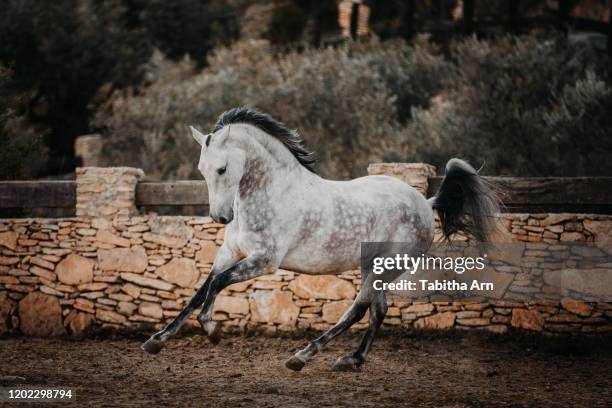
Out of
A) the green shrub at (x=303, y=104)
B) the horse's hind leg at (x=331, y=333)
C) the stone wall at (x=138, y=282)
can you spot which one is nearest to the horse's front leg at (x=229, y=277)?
the horse's hind leg at (x=331, y=333)

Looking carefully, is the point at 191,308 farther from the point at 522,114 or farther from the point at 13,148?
the point at 522,114

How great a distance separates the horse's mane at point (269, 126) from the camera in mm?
5727

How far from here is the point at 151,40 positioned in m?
25.7

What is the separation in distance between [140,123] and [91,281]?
10045mm

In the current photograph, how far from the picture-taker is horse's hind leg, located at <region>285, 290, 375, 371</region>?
6004mm

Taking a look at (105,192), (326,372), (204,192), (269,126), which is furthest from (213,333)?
(105,192)

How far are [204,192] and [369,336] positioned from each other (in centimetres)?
328

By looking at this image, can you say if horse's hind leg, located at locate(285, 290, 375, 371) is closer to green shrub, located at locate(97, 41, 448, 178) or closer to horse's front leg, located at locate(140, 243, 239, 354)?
horse's front leg, located at locate(140, 243, 239, 354)

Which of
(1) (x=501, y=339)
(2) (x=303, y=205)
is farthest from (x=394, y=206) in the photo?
(1) (x=501, y=339)

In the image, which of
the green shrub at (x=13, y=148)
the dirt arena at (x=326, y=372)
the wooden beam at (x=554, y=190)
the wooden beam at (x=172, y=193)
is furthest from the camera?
the green shrub at (x=13, y=148)

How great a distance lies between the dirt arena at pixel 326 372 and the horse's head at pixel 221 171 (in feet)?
4.81

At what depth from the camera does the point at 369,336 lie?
6625mm

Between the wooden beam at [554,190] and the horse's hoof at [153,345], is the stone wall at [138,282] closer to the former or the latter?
the wooden beam at [554,190]

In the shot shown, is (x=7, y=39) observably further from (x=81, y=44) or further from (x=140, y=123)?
(x=140, y=123)
